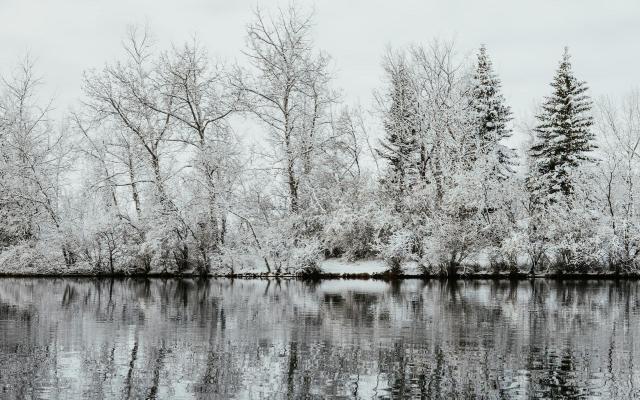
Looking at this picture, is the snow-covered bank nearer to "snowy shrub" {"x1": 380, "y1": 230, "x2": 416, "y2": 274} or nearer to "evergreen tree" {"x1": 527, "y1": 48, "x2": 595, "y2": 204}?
"snowy shrub" {"x1": 380, "y1": 230, "x2": 416, "y2": 274}

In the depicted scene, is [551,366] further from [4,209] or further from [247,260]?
[4,209]

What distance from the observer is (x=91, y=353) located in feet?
40.1

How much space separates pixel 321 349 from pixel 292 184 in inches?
1237

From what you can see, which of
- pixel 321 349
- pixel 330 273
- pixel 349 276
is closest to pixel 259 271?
pixel 330 273

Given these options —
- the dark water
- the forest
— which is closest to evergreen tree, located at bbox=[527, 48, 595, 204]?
the forest

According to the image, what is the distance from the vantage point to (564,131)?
46875 millimetres

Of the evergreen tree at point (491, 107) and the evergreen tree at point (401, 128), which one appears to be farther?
the evergreen tree at point (491, 107)

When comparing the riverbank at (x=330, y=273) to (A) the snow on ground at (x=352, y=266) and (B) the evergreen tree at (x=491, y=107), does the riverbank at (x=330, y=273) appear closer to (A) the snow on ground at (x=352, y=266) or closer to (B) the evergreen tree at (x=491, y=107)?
(A) the snow on ground at (x=352, y=266)

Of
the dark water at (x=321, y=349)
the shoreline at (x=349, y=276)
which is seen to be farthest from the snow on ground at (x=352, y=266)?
the dark water at (x=321, y=349)

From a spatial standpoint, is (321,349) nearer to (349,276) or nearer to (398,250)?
(398,250)

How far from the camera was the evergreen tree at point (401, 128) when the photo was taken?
145ft

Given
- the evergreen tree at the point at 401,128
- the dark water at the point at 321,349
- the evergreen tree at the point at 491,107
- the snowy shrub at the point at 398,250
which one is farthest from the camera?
the evergreen tree at the point at 491,107

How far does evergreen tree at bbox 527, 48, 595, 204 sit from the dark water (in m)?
23.9

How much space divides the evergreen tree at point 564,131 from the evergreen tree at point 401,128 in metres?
7.75
